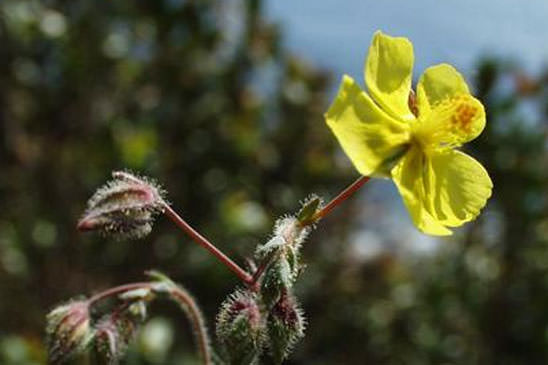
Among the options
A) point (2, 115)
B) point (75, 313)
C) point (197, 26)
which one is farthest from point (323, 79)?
A: point (75, 313)

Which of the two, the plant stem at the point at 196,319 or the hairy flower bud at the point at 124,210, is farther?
the plant stem at the point at 196,319

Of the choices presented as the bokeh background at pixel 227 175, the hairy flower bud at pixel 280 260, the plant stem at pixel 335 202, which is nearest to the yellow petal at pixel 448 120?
the plant stem at pixel 335 202

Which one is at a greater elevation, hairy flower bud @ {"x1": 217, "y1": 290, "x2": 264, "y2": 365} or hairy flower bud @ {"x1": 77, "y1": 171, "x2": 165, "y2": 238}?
hairy flower bud @ {"x1": 77, "y1": 171, "x2": 165, "y2": 238}

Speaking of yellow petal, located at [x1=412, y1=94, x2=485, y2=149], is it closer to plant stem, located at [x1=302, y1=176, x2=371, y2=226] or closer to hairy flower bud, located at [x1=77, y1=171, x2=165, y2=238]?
plant stem, located at [x1=302, y1=176, x2=371, y2=226]

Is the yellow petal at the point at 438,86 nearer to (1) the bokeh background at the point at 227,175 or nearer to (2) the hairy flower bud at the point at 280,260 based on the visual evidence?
(2) the hairy flower bud at the point at 280,260

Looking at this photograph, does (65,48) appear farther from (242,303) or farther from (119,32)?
(242,303)

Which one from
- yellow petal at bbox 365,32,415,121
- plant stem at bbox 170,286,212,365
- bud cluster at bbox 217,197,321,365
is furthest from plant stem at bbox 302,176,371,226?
plant stem at bbox 170,286,212,365
